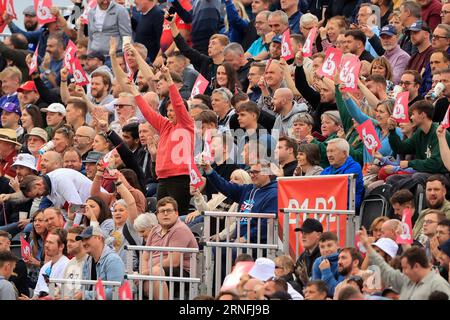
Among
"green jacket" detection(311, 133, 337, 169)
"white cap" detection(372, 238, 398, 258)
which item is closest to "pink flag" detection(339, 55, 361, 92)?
"green jacket" detection(311, 133, 337, 169)

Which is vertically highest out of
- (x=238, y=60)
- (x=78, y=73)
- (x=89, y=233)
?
(x=238, y=60)

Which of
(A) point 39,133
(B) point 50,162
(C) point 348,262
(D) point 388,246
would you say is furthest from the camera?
(A) point 39,133

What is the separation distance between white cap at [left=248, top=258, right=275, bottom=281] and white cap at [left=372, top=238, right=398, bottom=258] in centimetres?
103

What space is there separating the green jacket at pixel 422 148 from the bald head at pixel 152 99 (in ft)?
13.5

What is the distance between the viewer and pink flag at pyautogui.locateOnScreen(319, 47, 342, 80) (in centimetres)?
1808

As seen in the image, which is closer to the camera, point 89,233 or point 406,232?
point 406,232

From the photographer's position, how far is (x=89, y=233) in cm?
1645

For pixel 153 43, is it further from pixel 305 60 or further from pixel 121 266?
pixel 121 266

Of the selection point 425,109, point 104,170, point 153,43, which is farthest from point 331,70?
point 153,43

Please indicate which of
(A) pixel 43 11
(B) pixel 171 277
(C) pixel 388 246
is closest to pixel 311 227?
(C) pixel 388 246

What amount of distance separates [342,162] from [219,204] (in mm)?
1642

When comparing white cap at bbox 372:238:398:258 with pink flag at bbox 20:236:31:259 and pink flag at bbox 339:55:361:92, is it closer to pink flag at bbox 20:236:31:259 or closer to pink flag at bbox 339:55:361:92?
pink flag at bbox 339:55:361:92

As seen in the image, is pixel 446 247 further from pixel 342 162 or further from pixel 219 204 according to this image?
pixel 219 204

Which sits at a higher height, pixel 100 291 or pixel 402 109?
pixel 402 109
